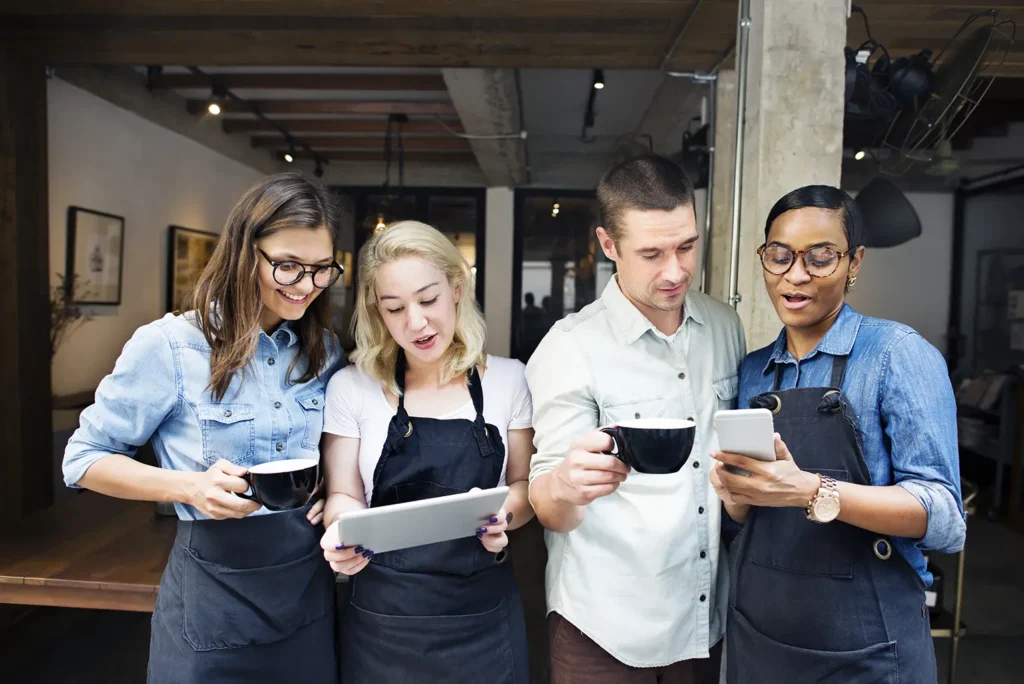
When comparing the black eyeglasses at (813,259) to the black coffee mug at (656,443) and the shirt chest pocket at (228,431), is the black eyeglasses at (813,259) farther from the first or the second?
the shirt chest pocket at (228,431)

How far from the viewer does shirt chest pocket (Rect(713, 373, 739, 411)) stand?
1.56m

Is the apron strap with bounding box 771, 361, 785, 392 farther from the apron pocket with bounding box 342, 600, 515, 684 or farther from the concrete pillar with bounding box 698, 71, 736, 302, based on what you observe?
the concrete pillar with bounding box 698, 71, 736, 302

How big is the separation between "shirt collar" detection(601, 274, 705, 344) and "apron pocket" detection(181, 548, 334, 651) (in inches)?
34.5

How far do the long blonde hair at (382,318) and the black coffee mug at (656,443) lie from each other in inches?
23.9

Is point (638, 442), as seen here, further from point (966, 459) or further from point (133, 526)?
point (966, 459)

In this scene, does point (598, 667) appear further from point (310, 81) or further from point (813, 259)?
point (310, 81)

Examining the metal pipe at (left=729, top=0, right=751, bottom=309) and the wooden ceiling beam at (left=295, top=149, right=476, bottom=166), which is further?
the wooden ceiling beam at (left=295, top=149, right=476, bottom=166)

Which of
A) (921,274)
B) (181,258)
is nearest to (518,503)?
(181,258)

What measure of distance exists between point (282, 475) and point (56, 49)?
11.7ft

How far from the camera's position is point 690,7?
10.1ft

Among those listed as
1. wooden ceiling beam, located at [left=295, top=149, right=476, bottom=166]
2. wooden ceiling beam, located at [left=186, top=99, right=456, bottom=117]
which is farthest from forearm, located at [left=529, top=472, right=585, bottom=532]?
wooden ceiling beam, located at [left=295, top=149, right=476, bottom=166]

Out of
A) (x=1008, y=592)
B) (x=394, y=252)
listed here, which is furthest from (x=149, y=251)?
(x=1008, y=592)

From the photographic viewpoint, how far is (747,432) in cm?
105

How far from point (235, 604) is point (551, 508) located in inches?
27.4
